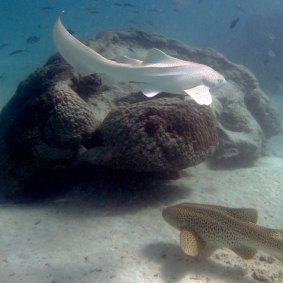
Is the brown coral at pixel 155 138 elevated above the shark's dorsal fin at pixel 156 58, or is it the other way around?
the shark's dorsal fin at pixel 156 58

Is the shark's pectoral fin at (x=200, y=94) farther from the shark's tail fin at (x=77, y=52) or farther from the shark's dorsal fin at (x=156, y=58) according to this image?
the shark's tail fin at (x=77, y=52)

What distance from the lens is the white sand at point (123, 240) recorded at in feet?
12.0

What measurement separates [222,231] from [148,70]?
10.7 feet

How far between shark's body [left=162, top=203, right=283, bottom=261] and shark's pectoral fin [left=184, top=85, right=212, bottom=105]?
6.67 ft

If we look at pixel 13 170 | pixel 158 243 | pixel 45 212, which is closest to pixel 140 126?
pixel 158 243

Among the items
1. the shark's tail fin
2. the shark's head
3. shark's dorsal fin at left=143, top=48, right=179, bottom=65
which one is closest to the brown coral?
A: the shark's head

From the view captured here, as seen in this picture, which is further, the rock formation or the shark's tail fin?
the rock formation

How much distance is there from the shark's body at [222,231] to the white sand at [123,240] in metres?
0.27

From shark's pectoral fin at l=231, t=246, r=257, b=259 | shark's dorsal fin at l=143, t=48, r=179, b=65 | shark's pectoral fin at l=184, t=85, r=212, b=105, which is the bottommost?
shark's pectoral fin at l=231, t=246, r=257, b=259

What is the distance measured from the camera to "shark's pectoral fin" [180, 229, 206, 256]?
3.73 metres

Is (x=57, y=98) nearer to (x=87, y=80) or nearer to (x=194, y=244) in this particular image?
(x=87, y=80)

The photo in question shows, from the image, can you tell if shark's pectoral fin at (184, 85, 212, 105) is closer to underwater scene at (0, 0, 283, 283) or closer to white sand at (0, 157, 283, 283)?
underwater scene at (0, 0, 283, 283)

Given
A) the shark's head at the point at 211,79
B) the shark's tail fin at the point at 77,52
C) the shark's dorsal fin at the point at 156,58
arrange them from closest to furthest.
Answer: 1. the shark's tail fin at the point at 77,52
2. the shark's dorsal fin at the point at 156,58
3. the shark's head at the point at 211,79

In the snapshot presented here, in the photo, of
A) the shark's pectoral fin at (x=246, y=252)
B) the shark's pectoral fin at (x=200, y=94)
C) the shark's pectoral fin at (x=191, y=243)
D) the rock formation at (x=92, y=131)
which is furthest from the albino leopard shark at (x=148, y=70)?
the shark's pectoral fin at (x=246, y=252)
